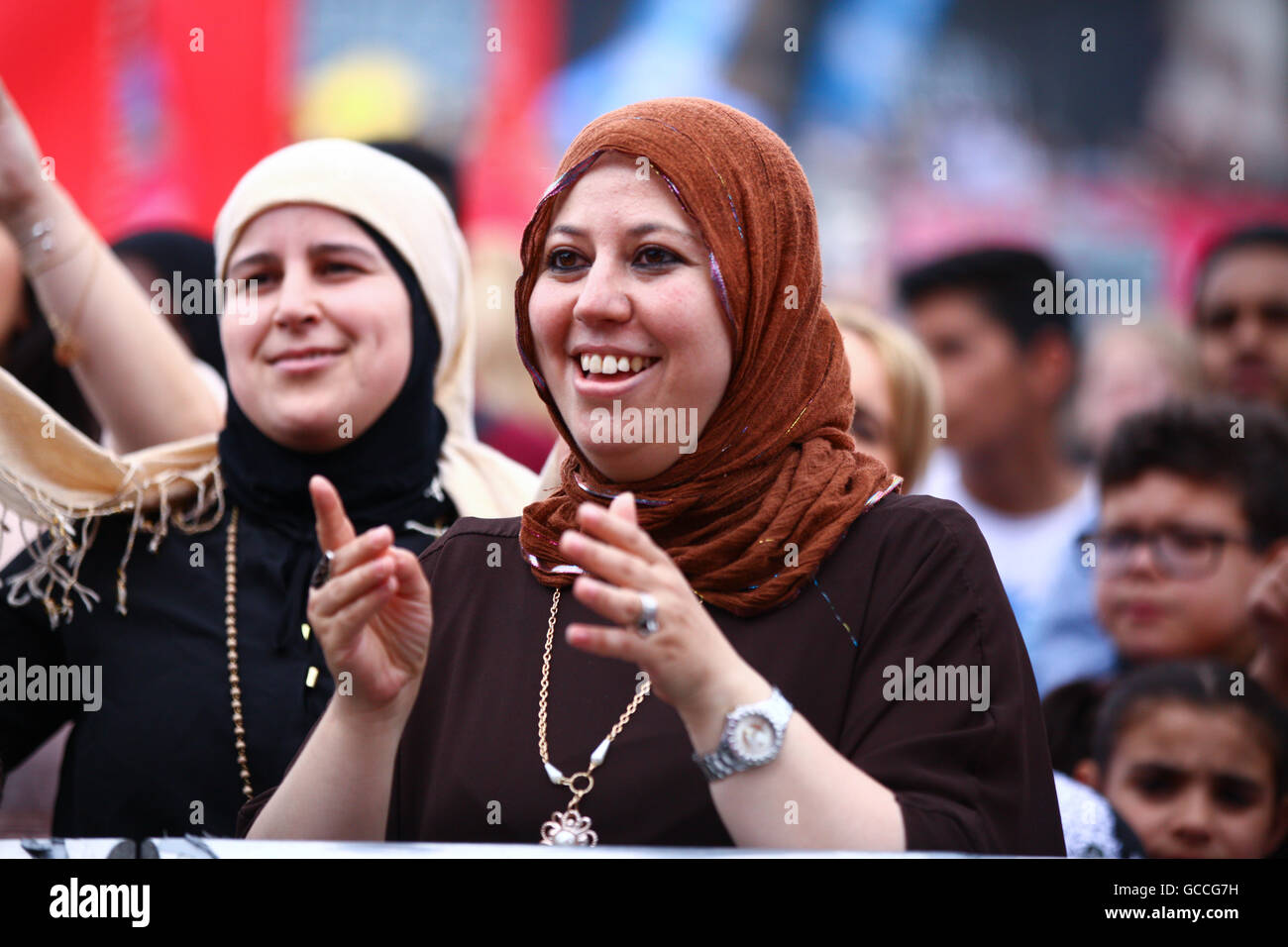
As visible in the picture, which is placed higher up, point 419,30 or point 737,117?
point 419,30

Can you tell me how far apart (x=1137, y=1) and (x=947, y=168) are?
1047mm

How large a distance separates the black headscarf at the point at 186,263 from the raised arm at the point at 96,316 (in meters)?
0.89

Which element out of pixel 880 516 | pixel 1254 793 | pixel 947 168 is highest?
pixel 947 168

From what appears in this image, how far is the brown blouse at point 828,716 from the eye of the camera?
1.67 meters

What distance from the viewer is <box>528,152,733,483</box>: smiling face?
1826mm

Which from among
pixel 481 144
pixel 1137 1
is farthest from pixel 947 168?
pixel 481 144

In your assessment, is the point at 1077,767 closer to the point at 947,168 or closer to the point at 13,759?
the point at 13,759

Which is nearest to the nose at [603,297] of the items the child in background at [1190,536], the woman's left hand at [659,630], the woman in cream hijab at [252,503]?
the woman's left hand at [659,630]

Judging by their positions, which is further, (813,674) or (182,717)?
(182,717)

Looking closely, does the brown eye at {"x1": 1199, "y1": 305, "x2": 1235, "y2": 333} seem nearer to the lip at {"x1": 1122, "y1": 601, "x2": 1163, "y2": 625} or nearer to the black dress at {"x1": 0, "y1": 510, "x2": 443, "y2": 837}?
the lip at {"x1": 1122, "y1": 601, "x2": 1163, "y2": 625}

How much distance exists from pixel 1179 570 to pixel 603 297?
86.9 inches

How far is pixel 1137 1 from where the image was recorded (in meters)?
5.90

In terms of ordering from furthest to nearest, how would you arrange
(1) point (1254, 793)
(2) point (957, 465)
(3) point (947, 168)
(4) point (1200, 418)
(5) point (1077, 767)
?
(3) point (947, 168) → (2) point (957, 465) → (4) point (1200, 418) → (5) point (1077, 767) → (1) point (1254, 793)

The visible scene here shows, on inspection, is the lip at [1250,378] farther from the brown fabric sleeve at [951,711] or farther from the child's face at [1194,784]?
the brown fabric sleeve at [951,711]
